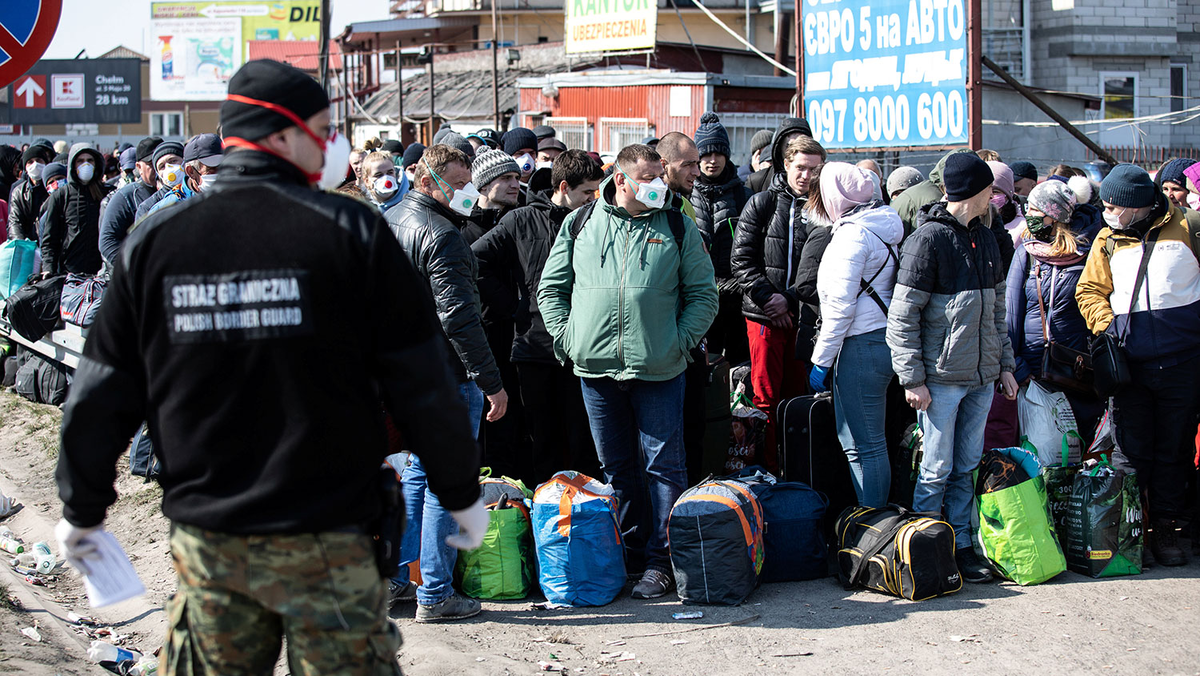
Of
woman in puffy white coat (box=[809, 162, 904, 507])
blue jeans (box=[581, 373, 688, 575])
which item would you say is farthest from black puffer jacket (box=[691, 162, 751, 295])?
blue jeans (box=[581, 373, 688, 575])

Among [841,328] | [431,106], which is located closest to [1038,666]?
[841,328]

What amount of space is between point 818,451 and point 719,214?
206 cm

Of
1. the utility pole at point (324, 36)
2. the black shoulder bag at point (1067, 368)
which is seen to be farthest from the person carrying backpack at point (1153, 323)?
the utility pole at point (324, 36)

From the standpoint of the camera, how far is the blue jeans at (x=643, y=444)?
545 centimetres

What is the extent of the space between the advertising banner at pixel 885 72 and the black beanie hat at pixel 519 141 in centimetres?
311

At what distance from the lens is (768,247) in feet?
22.8

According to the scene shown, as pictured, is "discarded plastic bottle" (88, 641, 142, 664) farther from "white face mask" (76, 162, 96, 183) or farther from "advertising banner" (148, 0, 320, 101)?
"advertising banner" (148, 0, 320, 101)

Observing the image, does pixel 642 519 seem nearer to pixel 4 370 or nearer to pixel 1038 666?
pixel 1038 666

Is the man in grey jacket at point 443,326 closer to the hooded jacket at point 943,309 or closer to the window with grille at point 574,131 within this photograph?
the hooded jacket at point 943,309

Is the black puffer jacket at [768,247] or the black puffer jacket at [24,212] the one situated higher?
the black puffer jacket at [24,212]

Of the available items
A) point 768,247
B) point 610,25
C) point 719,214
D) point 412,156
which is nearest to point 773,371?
point 768,247

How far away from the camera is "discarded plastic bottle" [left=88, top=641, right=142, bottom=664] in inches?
183

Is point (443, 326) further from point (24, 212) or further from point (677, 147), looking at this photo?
point (24, 212)

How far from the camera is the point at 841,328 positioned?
18.3 ft
